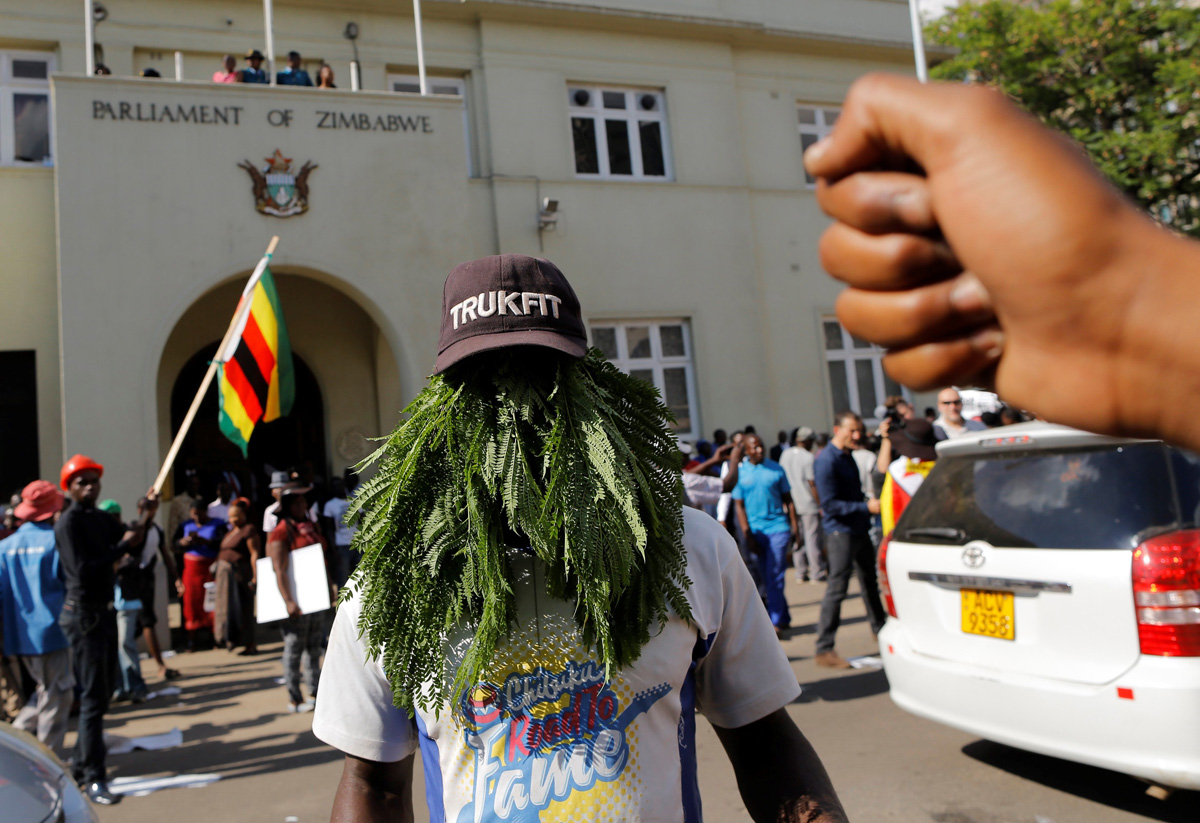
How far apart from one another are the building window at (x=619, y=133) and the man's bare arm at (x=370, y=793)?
1332 cm

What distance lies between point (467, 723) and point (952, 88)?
4.42 ft

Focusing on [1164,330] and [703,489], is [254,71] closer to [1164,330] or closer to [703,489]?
[703,489]

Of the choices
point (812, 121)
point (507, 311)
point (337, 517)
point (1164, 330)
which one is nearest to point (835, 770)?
point (507, 311)

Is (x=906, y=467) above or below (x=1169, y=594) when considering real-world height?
above

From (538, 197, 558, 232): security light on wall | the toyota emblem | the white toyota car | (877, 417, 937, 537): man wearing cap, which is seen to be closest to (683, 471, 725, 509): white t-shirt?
(877, 417, 937, 537): man wearing cap

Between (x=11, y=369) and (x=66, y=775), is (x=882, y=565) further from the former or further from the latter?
(x=11, y=369)

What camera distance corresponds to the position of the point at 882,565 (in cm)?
486

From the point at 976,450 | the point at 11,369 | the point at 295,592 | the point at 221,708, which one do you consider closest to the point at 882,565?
the point at 976,450

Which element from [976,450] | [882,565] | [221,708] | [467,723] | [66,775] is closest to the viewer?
[467,723]

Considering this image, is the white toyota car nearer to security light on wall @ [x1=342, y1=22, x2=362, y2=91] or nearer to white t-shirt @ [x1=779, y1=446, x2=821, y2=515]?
white t-shirt @ [x1=779, y1=446, x2=821, y2=515]

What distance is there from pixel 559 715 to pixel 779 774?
1.73 feet

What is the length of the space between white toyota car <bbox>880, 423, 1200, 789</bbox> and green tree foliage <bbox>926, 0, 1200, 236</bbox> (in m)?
13.5

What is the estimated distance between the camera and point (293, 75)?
12.0 meters

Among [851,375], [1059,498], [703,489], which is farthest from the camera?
[851,375]
